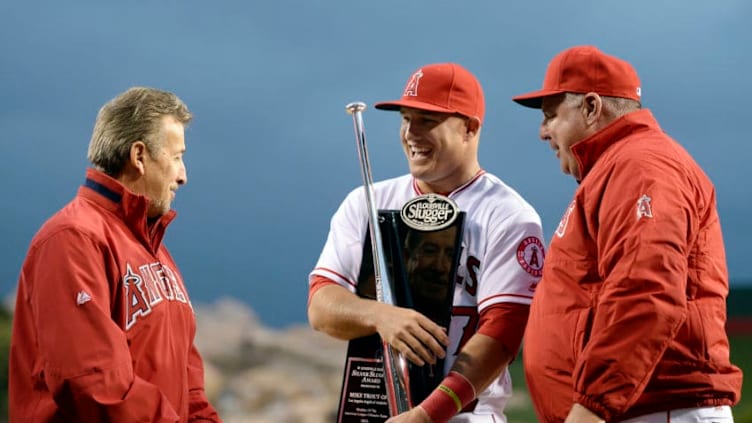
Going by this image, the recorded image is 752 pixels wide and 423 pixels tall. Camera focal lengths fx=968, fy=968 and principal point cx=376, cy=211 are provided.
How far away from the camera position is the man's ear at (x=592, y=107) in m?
2.04

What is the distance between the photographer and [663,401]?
1755 millimetres

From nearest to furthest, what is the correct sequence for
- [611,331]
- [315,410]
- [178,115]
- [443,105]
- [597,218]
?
[611,331] < [597,218] < [178,115] < [443,105] < [315,410]

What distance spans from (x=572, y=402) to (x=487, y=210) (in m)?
0.57

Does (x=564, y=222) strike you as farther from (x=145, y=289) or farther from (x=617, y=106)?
(x=145, y=289)

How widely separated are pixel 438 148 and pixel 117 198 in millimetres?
760

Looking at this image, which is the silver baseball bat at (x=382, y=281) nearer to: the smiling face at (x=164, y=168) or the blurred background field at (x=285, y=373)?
the smiling face at (x=164, y=168)

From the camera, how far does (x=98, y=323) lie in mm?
1818

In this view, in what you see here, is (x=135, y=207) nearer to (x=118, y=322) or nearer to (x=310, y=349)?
(x=118, y=322)

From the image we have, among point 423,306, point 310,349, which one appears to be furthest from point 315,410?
point 423,306

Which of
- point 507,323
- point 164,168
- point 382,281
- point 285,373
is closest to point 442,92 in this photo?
point 382,281

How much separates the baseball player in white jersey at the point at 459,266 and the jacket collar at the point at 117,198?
18.3 inches

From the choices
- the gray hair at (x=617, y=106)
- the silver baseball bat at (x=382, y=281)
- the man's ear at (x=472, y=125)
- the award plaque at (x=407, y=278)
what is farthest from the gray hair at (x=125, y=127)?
the gray hair at (x=617, y=106)

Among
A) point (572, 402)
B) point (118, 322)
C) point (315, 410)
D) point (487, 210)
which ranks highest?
point (487, 210)

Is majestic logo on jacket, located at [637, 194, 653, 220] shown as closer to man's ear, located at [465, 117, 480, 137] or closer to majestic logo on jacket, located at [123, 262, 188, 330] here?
man's ear, located at [465, 117, 480, 137]
